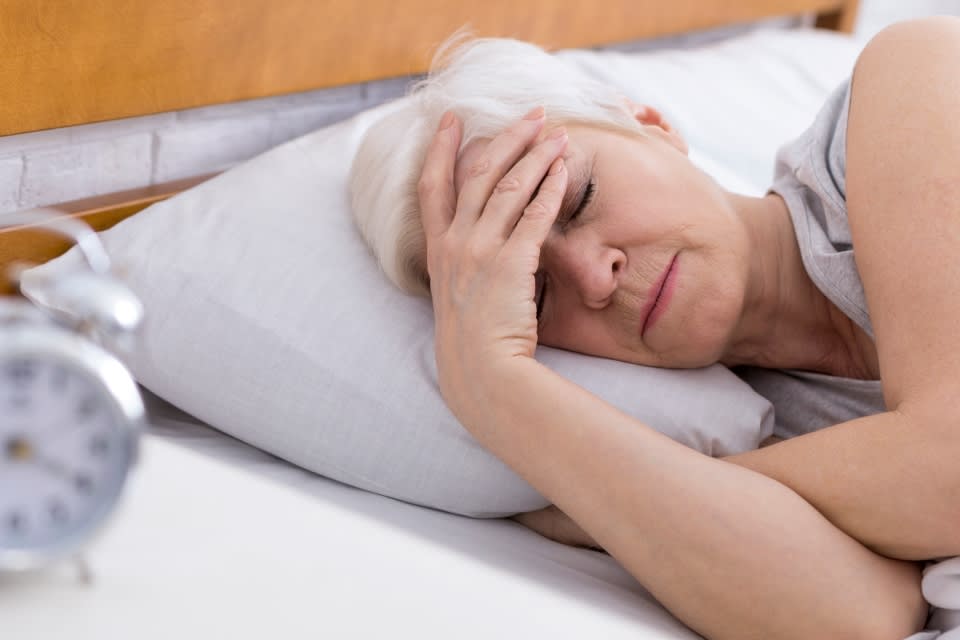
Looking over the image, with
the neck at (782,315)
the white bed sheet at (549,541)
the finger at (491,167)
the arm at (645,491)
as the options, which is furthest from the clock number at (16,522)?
the neck at (782,315)

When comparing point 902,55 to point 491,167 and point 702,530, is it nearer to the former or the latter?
point 491,167

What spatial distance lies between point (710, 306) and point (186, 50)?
0.67m

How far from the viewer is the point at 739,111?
5.78 ft

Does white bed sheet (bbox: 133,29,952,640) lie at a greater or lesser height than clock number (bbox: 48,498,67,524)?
lesser

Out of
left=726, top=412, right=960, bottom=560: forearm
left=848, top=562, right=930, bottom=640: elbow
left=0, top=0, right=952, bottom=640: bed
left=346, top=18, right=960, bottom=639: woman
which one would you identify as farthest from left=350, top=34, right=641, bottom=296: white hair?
left=848, top=562, right=930, bottom=640: elbow

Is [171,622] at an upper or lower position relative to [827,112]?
lower

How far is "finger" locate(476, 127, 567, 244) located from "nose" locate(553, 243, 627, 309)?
0.06 m

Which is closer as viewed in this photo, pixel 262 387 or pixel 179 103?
pixel 262 387

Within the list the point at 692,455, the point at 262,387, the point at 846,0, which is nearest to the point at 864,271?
the point at 692,455

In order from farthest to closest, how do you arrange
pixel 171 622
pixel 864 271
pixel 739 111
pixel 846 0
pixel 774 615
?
pixel 846 0, pixel 739 111, pixel 864 271, pixel 774 615, pixel 171 622

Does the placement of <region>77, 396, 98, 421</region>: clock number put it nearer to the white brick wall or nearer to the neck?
the white brick wall

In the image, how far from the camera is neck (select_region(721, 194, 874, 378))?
1.15m

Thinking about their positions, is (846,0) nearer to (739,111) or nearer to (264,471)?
(739,111)

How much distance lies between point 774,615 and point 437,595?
1.23 feet
